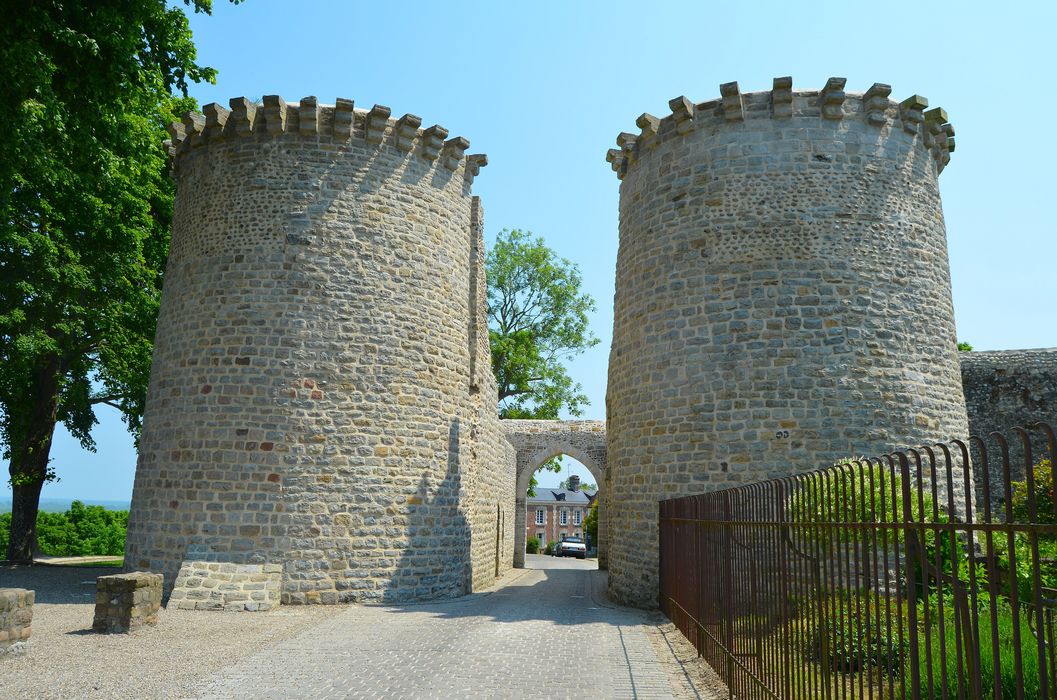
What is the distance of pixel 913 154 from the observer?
39.8ft

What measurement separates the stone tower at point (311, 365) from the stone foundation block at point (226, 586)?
0.53 ft

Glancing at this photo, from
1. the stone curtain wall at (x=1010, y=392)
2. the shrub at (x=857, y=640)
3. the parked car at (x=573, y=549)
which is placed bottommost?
the parked car at (x=573, y=549)

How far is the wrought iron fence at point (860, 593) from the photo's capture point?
2.79 metres

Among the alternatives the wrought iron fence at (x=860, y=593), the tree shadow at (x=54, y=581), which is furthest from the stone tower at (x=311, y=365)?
the wrought iron fence at (x=860, y=593)

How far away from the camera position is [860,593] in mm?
6500

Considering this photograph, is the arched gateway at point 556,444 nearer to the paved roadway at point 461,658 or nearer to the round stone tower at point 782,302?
the round stone tower at point 782,302

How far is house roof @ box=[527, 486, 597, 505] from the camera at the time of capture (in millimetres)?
59000

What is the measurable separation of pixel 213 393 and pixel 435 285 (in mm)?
4104

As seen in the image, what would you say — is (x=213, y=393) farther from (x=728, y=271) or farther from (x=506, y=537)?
(x=506, y=537)

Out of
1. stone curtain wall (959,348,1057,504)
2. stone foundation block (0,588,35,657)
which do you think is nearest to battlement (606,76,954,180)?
stone curtain wall (959,348,1057,504)

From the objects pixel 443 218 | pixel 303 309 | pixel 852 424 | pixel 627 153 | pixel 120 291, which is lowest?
pixel 852 424

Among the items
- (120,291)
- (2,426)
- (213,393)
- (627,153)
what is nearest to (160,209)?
(120,291)

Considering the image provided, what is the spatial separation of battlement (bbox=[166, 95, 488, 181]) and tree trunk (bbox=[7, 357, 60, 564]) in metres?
7.84

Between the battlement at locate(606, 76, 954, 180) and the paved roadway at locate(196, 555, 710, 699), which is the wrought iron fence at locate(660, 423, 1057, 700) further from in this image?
the battlement at locate(606, 76, 954, 180)
